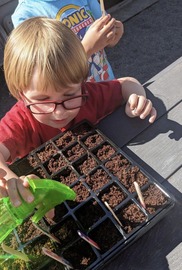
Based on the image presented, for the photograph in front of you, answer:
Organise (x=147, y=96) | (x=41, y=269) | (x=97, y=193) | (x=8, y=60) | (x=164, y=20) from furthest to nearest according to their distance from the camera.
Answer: (x=164, y=20) < (x=147, y=96) < (x=8, y=60) < (x=97, y=193) < (x=41, y=269)

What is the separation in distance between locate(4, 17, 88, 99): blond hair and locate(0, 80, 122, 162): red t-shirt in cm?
14

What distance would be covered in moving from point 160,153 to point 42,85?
390 millimetres

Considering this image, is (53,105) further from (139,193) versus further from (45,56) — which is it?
(139,193)

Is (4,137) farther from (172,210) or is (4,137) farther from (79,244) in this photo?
(172,210)

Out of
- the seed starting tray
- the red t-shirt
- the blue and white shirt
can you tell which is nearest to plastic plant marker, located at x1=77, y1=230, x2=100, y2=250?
the seed starting tray

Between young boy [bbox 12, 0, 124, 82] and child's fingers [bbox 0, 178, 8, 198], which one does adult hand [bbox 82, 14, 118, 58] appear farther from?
child's fingers [bbox 0, 178, 8, 198]

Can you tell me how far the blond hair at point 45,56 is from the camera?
91 centimetres

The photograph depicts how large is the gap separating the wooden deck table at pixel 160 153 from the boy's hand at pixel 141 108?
21 mm

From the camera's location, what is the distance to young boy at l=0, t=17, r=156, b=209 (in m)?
0.92

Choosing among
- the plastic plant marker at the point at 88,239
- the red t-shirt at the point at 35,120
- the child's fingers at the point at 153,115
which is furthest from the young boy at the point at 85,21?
the plastic plant marker at the point at 88,239

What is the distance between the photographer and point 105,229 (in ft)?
2.52

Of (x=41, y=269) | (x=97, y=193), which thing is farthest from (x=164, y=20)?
(x=41, y=269)

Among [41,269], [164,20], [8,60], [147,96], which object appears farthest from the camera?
[164,20]

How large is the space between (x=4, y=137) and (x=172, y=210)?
→ 57 cm
